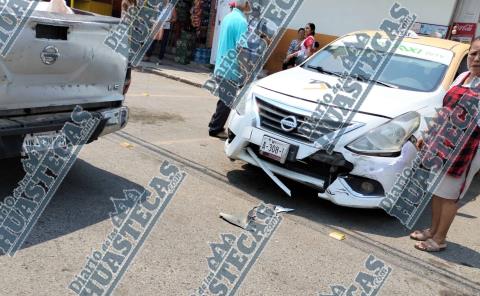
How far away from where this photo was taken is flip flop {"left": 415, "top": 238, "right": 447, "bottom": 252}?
4.23 metres

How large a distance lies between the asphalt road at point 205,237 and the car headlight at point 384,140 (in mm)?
696

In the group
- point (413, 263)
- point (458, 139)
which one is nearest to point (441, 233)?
point (413, 263)

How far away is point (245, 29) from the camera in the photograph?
6.41 m

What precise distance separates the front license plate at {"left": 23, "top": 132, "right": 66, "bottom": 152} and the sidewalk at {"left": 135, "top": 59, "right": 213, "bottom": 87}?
25.1ft

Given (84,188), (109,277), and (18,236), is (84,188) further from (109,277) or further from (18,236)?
(109,277)

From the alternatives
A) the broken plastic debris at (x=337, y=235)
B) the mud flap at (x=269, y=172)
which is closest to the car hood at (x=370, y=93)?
the mud flap at (x=269, y=172)

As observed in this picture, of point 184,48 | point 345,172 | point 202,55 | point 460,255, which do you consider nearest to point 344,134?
point 345,172

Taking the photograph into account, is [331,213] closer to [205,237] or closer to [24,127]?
[205,237]

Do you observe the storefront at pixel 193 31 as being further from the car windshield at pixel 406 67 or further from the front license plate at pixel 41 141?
the front license plate at pixel 41 141

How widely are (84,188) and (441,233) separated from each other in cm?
303

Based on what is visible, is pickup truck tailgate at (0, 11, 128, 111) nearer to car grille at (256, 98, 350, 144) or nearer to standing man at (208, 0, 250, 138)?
car grille at (256, 98, 350, 144)

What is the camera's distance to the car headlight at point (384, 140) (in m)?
4.39

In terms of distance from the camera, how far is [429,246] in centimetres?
423

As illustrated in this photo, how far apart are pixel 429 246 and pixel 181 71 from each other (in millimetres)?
9453
